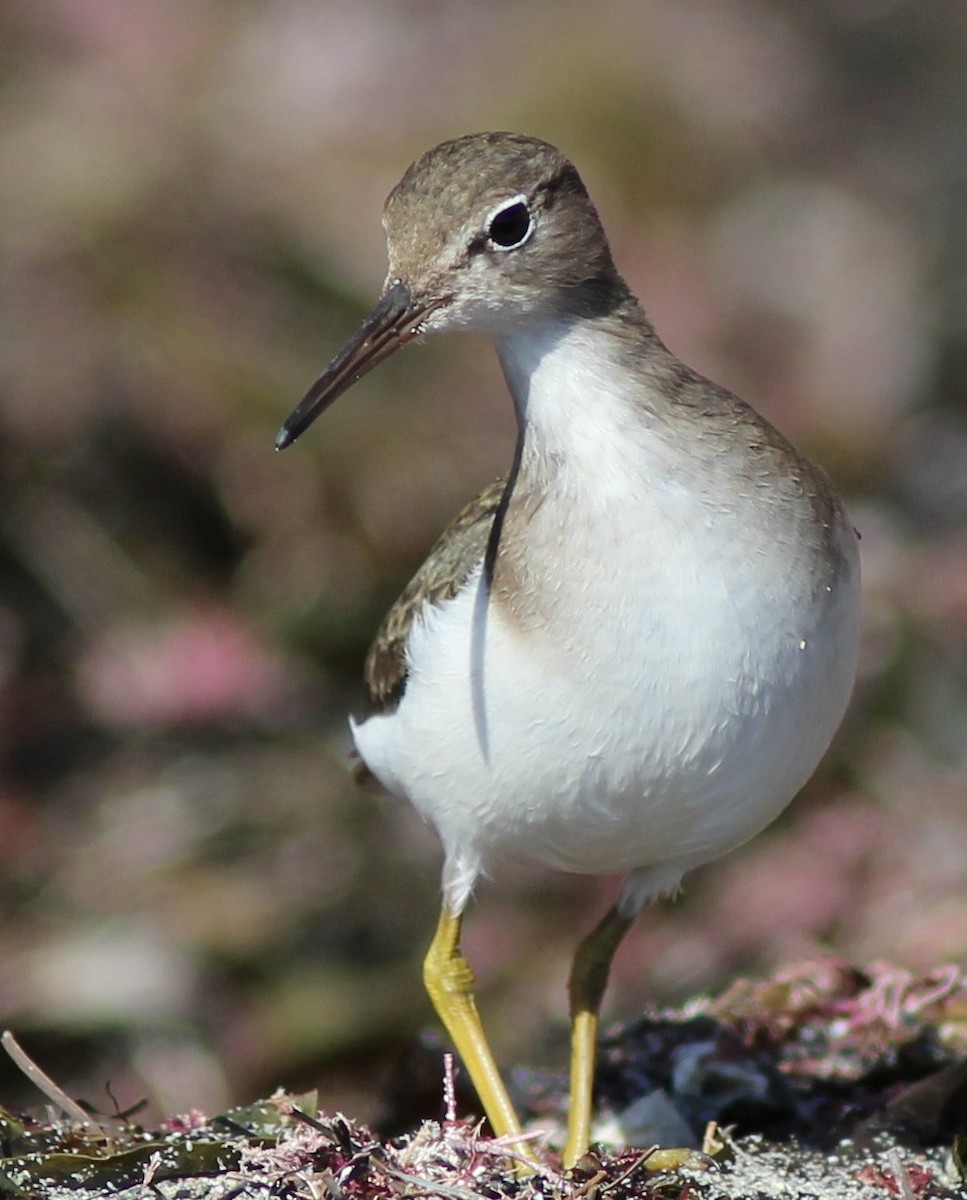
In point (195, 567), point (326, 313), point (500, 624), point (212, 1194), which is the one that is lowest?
point (212, 1194)

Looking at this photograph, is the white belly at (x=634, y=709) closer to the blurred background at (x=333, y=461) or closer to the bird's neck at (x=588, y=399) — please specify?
the bird's neck at (x=588, y=399)

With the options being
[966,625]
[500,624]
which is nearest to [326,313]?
[966,625]

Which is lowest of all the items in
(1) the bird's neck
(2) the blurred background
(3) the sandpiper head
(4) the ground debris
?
(4) the ground debris

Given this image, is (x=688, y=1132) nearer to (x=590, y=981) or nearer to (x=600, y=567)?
(x=590, y=981)

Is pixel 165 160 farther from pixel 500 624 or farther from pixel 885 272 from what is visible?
pixel 500 624

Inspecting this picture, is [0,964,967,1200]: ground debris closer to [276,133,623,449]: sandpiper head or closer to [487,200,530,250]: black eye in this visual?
[276,133,623,449]: sandpiper head

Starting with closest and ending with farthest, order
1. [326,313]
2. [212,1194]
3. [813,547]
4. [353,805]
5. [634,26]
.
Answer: [212,1194]
[813,547]
[353,805]
[326,313]
[634,26]

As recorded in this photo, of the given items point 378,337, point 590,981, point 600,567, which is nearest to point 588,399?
point 600,567

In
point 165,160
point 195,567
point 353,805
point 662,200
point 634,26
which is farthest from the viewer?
point 634,26

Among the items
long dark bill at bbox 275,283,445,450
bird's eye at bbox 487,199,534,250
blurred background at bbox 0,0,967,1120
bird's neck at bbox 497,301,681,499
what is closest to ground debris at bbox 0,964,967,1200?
blurred background at bbox 0,0,967,1120
